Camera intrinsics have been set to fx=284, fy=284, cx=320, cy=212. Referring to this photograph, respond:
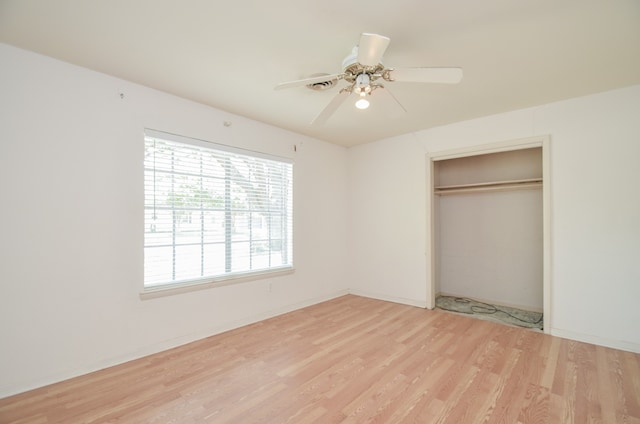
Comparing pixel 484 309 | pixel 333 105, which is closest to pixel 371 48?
pixel 333 105

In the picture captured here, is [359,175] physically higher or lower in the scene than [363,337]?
higher

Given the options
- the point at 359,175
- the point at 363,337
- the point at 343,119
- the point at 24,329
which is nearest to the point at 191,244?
the point at 24,329

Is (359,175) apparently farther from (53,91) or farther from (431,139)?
(53,91)

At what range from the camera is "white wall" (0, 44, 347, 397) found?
208 cm

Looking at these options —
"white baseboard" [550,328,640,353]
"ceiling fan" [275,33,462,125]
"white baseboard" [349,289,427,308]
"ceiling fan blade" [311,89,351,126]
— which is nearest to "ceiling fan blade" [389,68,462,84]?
"ceiling fan" [275,33,462,125]

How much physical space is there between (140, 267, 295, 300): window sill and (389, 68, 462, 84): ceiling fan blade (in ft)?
8.70

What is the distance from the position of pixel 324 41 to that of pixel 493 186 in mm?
3457

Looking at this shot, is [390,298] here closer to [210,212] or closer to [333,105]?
[210,212]

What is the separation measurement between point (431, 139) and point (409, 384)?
3.08 metres

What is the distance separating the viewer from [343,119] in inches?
140

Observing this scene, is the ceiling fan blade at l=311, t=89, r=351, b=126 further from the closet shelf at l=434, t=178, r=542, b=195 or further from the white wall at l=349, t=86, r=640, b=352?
the closet shelf at l=434, t=178, r=542, b=195

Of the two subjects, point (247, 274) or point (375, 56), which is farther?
point (247, 274)

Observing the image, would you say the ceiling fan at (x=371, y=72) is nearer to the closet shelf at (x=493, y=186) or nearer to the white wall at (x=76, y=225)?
the white wall at (x=76, y=225)

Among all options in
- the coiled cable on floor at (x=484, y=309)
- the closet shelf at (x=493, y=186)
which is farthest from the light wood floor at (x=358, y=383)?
the closet shelf at (x=493, y=186)
